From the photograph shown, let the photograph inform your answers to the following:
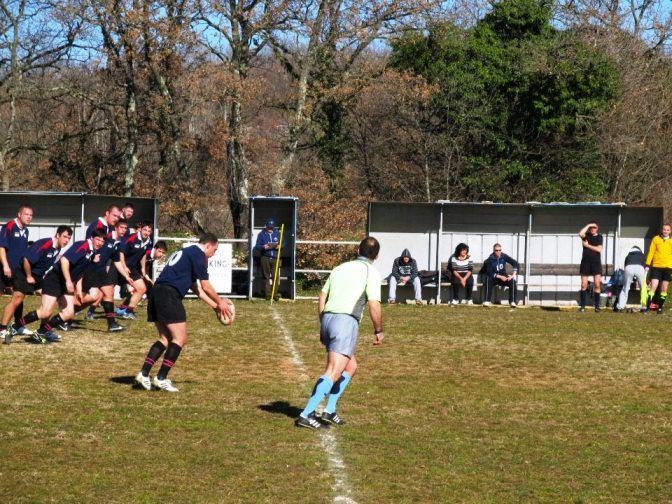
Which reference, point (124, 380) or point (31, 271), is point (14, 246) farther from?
point (124, 380)

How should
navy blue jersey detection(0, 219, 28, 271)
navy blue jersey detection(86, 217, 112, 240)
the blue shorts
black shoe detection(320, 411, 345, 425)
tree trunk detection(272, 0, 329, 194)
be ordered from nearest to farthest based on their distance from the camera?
the blue shorts < black shoe detection(320, 411, 345, 425) < navy blue jersey detection(86, 217, 112, 240) < navy blue jersey detection(0, 219, 28, 271) < tree trunk detection(272, 0, 329, 194)

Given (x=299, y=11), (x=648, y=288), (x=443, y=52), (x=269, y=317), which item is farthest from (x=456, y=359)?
(x=443, y=52)

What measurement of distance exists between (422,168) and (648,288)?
16.5 meters

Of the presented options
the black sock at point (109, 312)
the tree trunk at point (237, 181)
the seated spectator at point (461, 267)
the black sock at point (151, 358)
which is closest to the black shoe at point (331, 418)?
the black sock at point (151, 358)

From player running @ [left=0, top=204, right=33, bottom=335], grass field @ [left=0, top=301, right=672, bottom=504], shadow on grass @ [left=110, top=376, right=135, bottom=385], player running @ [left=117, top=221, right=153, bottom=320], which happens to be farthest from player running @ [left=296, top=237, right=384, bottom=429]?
player running @ [left=117, top=221, right=153, bottom=320]

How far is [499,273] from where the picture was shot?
24344 millimetres

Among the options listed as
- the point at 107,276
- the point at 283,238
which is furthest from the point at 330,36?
the point at 107,276

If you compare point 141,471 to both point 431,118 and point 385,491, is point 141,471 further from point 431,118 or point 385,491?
point 431,118

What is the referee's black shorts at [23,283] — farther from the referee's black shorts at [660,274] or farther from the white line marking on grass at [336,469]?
the referee's black shorts at [660,274]

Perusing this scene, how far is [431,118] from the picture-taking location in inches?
1505

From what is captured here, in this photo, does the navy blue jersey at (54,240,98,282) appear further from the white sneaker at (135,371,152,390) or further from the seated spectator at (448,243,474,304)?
the seated spectator at (448,243,474,304)

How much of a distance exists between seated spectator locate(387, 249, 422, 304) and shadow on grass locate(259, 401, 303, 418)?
13794 mm

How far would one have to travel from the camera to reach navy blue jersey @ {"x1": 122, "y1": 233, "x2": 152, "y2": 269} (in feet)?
61.6

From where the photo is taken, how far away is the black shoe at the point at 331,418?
30.8ft
